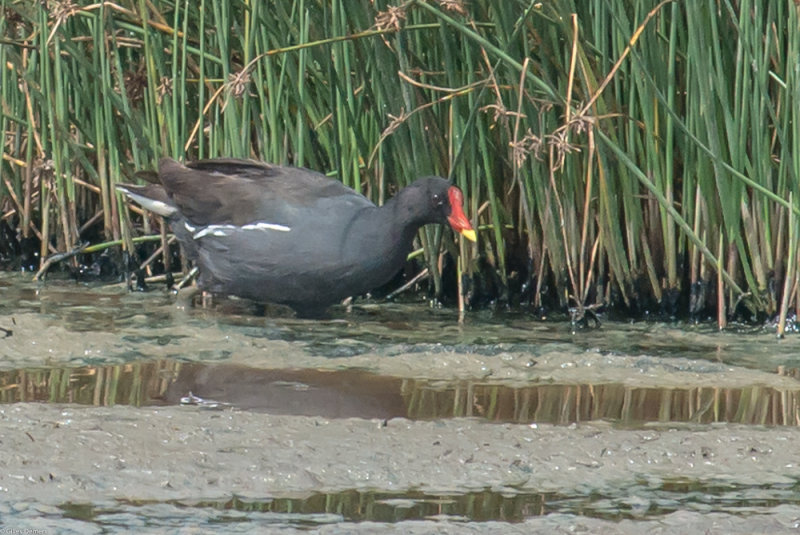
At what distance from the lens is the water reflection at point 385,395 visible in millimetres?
4035

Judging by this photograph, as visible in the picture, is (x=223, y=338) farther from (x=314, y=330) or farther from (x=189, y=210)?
(x=189, y=210)

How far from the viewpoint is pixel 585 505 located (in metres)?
3.11

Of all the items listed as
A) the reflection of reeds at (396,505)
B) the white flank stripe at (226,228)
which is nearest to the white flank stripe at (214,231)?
the white flank stripe at (226,228)

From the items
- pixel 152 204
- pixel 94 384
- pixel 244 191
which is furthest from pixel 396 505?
pixel 152 204

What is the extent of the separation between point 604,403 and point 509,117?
161cm

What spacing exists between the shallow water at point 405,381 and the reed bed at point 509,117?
0.87ft

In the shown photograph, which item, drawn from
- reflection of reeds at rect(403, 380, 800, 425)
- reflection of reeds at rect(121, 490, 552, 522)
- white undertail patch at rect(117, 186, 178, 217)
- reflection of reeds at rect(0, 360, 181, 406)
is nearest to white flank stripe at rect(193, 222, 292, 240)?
white undertail patch at rect(117, 186, 178, 217)

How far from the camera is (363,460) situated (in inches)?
133

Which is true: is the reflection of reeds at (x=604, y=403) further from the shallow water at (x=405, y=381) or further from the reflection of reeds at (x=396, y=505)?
the reflection of reeds at (x=396, y=505)

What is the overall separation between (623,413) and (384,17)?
1.68 metres

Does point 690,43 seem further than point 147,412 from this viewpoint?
Yes

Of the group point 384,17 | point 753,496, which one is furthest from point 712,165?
point 753,496

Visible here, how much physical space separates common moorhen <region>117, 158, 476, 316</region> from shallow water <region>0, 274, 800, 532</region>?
161 millimetres

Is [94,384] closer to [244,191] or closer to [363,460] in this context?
[363,460]
